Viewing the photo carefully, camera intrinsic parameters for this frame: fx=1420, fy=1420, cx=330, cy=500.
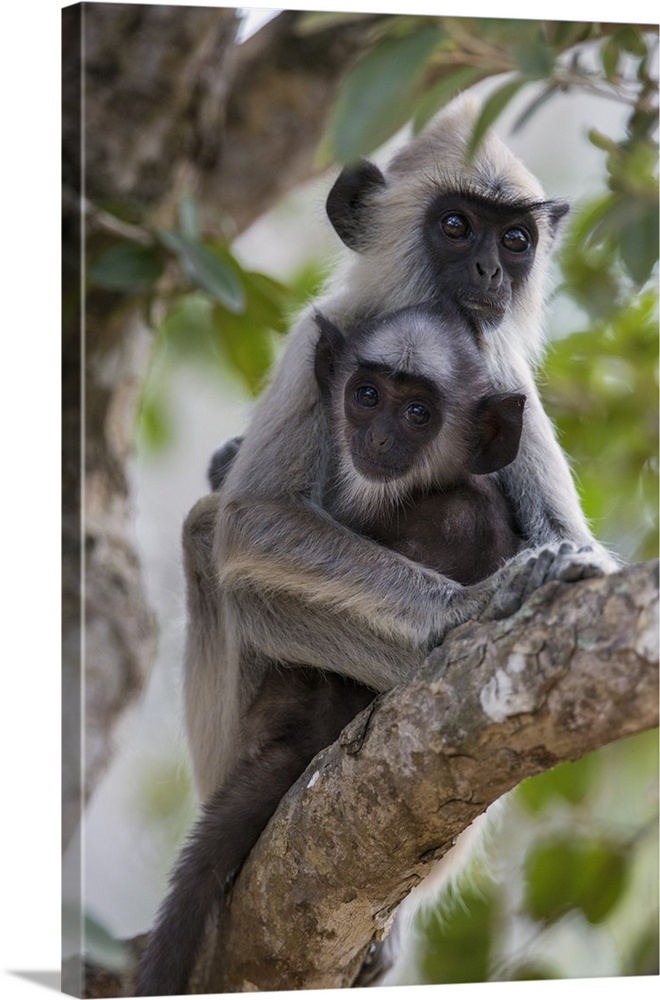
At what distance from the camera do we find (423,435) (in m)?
3.88

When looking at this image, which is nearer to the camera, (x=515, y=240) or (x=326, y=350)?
(x=326, y=350)

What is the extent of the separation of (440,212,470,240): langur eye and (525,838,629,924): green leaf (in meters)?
2.14

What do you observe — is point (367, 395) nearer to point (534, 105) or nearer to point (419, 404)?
point (419, 404)

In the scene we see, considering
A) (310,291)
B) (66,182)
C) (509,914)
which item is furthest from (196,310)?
(509,914)

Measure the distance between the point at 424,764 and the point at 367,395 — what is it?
112 cm

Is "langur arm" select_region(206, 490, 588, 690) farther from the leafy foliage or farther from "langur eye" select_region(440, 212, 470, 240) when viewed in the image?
the leafy foliage

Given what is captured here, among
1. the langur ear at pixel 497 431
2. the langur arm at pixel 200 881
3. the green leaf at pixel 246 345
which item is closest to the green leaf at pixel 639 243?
the langur ear at pixel 497 431

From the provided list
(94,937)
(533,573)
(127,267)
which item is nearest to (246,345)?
(127,267)

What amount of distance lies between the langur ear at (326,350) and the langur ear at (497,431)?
0.44m

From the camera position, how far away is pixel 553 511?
165 inches

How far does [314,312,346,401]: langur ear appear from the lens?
3.99m

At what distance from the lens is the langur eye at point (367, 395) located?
152 inches

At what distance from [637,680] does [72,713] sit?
1797 millimetres

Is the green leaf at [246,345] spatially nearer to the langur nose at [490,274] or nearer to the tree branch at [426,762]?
the langur nose at [490,274]
